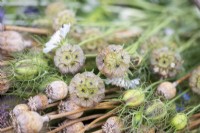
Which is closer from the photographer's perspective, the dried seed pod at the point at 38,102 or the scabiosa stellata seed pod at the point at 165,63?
the dried seed pod at the point at 38,102

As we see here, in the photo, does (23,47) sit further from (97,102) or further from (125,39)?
(125,39)

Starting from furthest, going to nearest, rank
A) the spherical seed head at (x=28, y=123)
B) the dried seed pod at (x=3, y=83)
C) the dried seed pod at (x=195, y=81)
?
the dried seed pod at (x=195, y=81) → the dried seed pod at (x=3, y=83) → the spherical seed head at (x=28, y=123)

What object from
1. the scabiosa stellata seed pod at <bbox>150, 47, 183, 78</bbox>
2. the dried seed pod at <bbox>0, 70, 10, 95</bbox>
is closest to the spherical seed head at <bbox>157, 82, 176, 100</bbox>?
the scabiosa stellata seed pod at <bbox>150, 47, 183, 78</bbox>

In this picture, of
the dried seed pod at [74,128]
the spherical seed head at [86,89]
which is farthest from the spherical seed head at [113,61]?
the dried seed pod at [74,128]

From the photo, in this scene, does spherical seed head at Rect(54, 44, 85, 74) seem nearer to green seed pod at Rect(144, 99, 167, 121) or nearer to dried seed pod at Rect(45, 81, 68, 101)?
dried seed pod at Rect(45, 81, 68, 101)

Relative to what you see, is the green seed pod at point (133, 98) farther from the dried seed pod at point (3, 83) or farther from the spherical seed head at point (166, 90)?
the dried seed pod at point (3, 83)

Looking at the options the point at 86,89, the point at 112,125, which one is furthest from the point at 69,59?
the point at 112,125

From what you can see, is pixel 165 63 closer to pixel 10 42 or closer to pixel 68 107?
pixel 68 107
